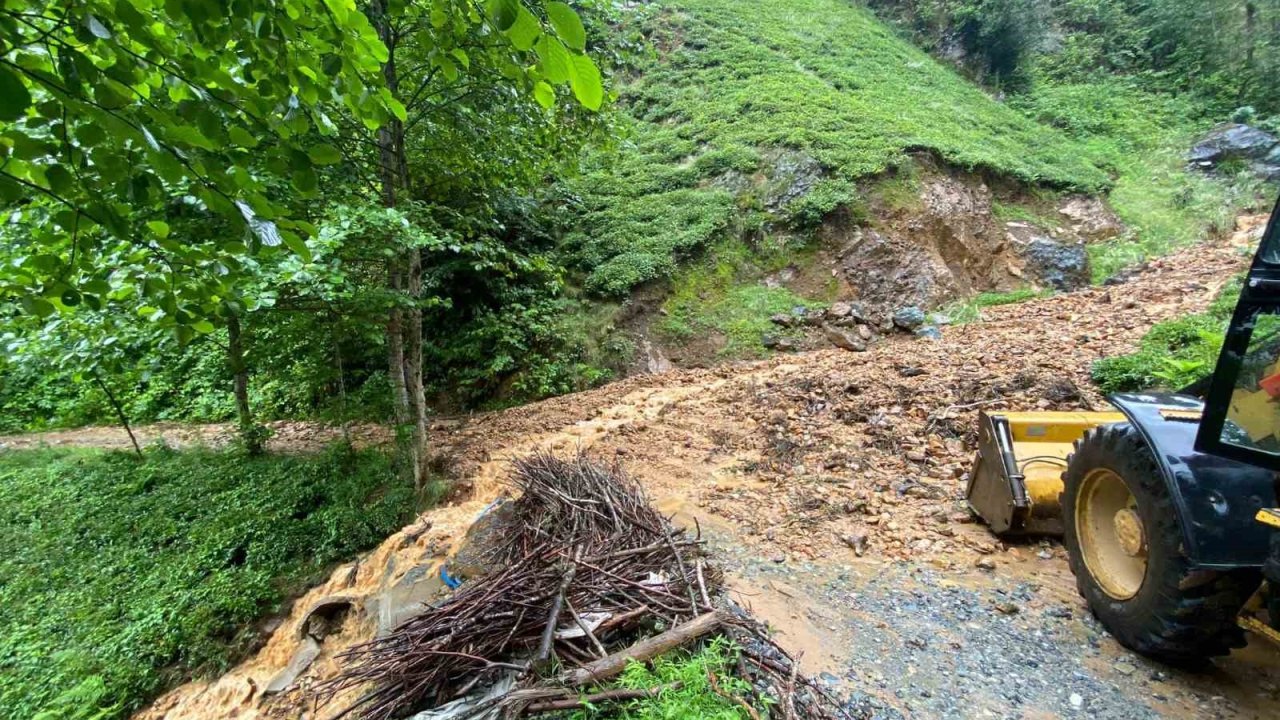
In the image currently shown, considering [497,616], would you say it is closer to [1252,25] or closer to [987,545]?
[987,545]

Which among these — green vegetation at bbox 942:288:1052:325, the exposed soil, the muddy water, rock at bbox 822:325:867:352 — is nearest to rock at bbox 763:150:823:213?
rock at bbox 822:325:867:352

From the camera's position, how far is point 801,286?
11.9m

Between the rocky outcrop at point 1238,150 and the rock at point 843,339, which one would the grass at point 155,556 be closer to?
the rock at point 843,339

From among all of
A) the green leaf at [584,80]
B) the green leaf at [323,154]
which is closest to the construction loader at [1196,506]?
the green leaf at [584,80]

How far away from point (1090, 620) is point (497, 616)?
3.32 meters

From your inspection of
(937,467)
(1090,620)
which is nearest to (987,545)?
(1090,620)

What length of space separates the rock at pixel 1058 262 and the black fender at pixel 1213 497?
1137 centimetres

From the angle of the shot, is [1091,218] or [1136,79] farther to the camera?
[1136,79]

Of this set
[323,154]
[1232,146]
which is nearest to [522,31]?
[323,154]

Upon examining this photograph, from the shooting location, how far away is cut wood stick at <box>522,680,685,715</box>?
2.20 metres

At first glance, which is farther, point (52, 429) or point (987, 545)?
point (52, 429)

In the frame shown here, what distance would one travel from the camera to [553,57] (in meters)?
1.06

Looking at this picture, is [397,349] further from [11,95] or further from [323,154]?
[11,95]

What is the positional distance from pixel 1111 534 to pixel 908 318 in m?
8.01
